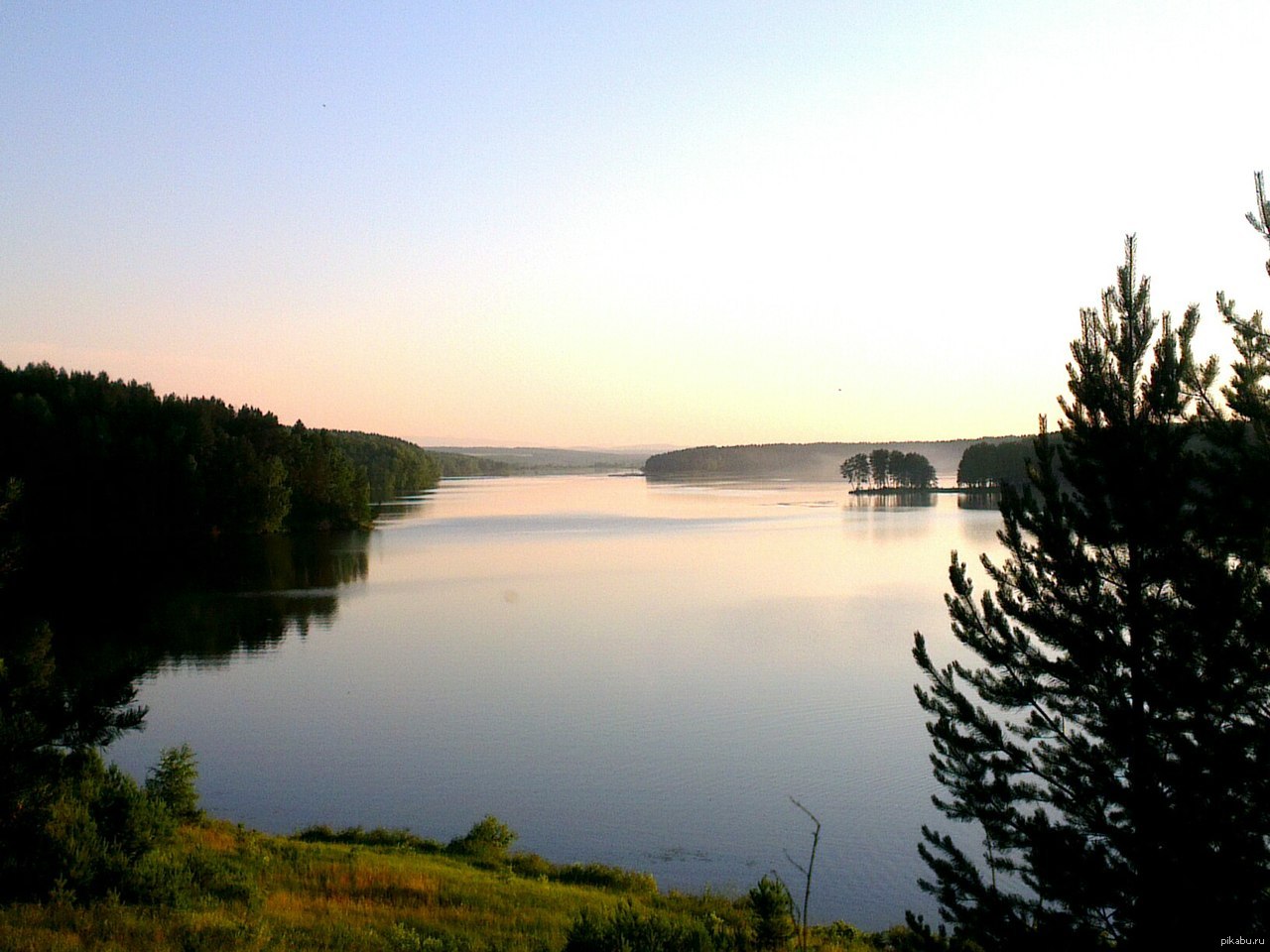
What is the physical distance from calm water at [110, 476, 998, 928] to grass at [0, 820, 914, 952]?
1.73 meters

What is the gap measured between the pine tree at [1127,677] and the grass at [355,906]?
7.17ft

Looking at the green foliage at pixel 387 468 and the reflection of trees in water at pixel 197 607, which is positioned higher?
the green foliage at pixel 387 468

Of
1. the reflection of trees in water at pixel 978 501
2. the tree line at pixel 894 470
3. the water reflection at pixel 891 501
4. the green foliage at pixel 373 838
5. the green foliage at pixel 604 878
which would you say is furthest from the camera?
the tree line at pixel 894 470

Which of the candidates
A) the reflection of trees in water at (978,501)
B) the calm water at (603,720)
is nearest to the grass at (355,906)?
the calm water at (603,720)

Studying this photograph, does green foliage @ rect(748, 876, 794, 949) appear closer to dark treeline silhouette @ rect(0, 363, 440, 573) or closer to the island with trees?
dark treeline silhouette @ rect(0, 363, 440, 573)

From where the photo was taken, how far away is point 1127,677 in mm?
7391

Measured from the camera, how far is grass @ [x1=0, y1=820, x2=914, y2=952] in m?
7.19

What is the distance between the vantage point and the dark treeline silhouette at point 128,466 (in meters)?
Answer: 61.3

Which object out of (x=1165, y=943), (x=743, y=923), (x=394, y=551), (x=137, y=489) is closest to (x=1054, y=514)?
(x=1165, y=943)

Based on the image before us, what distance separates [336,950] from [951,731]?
5185mm

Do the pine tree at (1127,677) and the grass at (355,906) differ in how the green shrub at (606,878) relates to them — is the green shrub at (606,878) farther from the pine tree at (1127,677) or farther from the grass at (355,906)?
the pine tree at (1127,677)

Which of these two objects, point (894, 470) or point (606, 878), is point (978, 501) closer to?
point (894, 470)

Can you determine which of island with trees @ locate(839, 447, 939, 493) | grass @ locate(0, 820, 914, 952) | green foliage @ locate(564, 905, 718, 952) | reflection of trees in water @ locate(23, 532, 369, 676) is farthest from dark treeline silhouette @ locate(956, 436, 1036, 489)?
green foliage @ locate(564, 905, 718, 952)

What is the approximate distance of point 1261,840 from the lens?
6383 mm
